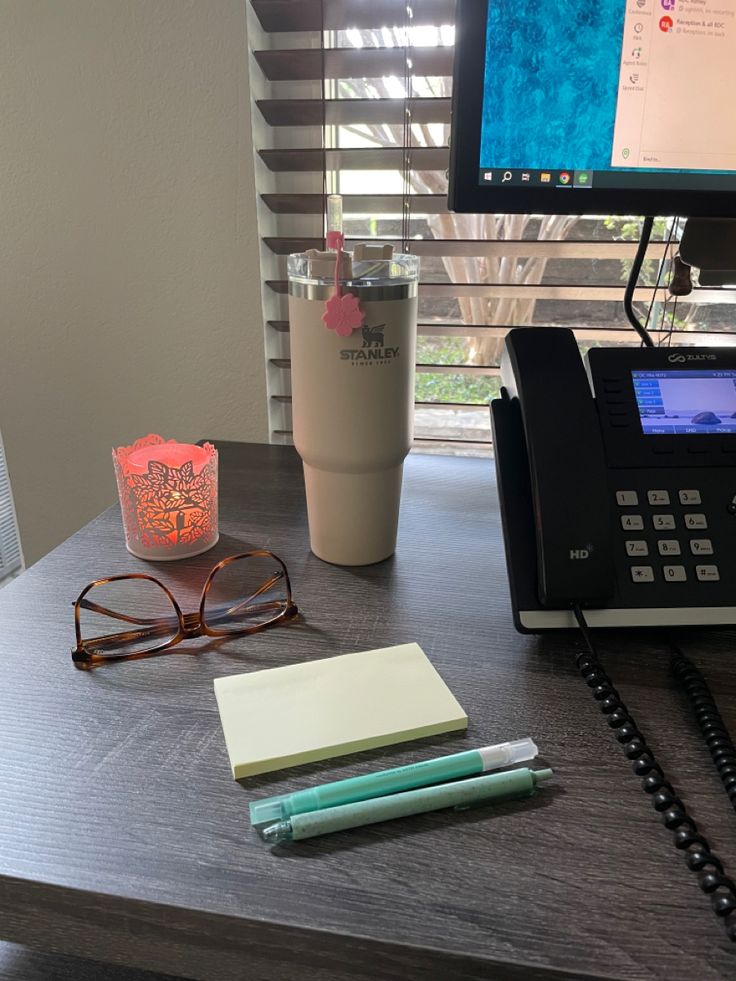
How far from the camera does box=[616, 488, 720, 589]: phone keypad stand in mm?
472

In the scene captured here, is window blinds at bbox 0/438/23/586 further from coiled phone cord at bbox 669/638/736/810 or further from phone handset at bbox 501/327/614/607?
coiled phone cord at bbox 669/638/736/810

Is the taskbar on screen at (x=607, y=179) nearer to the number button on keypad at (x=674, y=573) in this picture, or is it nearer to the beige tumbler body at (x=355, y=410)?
the beige tumbler body at (x=355, y=410)

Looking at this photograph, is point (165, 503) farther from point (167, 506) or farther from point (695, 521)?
point (695, 521)

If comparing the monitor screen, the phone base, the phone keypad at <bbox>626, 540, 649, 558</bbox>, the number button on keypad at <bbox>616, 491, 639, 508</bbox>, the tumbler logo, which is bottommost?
the phone base

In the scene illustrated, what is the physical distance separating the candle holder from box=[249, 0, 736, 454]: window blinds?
0.46 meters

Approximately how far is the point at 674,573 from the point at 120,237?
0.86 metres

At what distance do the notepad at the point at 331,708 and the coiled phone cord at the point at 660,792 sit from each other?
85 millimetres

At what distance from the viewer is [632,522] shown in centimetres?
49

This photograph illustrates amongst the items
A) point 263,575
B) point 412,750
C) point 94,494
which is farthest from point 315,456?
point 94,494

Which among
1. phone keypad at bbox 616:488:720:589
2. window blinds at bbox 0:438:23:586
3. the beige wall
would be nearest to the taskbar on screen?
phone keypad at bbox 616:488:720:589

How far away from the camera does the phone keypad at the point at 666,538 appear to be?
472 mm

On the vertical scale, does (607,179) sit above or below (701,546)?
above

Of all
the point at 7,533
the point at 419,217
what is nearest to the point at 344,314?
the point at 419,217

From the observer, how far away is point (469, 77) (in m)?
0.52
